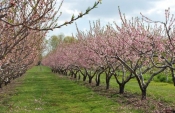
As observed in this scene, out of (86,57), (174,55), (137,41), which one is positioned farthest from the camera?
(86,57)

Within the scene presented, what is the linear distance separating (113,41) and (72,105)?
7632 millimetres

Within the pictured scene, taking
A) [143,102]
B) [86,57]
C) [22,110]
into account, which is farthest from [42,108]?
[86,57]

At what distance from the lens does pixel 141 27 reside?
61.2 feet

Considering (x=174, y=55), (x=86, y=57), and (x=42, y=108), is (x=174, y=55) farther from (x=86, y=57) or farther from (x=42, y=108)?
(x=86, y=57)

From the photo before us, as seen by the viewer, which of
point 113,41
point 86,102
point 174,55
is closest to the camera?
point 174,55

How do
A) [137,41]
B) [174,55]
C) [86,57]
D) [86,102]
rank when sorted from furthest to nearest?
[86,57] < [86,102] < [137,41] < [174,55]

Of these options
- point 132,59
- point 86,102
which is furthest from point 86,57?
point 86,102

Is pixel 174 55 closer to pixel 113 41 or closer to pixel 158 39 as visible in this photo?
pixel 158 39

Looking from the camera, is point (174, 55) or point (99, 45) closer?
point (174, 55)

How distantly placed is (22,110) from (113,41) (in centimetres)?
1031

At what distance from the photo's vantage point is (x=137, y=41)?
57.5 ft

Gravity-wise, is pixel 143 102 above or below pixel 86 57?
below

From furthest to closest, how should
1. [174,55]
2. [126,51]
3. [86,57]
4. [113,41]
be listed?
[86,57] < [113,41] < [126,51] < [174,55]

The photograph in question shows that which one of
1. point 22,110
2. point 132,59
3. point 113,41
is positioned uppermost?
point 113,41
